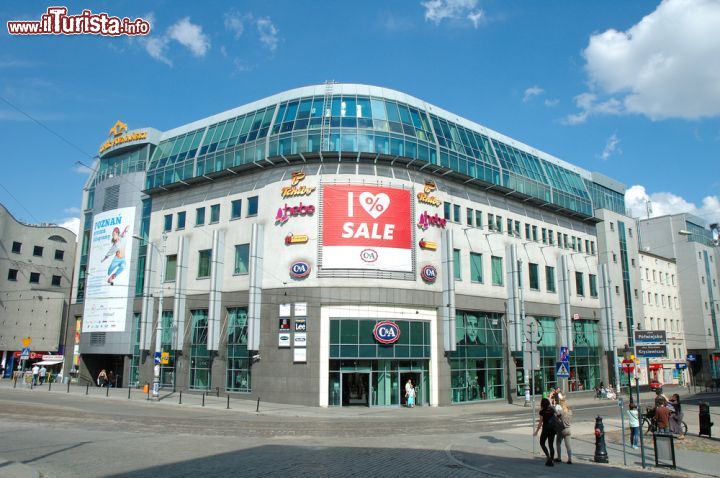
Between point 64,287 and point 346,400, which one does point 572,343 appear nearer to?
point 346,400

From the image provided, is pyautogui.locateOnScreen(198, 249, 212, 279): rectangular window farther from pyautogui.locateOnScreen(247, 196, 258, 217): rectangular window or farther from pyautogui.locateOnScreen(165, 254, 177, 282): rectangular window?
pyautogui.locateOnScreen(247, 196, 258, 217): rectangular window

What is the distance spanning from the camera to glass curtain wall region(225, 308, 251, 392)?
41.9 metres

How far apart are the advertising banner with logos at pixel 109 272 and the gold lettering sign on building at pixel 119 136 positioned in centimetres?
729

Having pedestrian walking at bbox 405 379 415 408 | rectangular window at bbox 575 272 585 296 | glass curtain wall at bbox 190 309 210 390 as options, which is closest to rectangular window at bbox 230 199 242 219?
glass curtain wall at bbox 190 309 210 390

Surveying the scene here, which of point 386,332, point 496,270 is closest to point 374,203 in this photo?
point 386,332

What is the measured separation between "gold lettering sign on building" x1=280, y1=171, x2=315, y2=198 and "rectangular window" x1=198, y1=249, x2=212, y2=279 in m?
9.32

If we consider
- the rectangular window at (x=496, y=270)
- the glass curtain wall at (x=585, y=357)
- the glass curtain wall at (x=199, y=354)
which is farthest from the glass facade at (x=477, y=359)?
the glass curtain wall at (x=199, y=354)

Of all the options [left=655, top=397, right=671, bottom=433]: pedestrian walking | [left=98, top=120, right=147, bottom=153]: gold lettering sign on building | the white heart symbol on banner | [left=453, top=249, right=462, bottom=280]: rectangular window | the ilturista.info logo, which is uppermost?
[left=98, top=120, right=147, bottom=153]: gold lettering sign on building

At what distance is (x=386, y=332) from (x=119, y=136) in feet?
119

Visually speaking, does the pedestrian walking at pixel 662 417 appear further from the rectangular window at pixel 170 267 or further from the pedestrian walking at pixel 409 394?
the rectangular window at pixel 170 267

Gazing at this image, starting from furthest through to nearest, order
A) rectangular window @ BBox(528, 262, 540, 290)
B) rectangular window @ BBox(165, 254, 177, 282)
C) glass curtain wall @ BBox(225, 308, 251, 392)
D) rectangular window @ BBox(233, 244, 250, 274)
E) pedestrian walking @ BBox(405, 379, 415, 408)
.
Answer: rectangular window @ BBox(528, 262, 540, 290) → rectangular window @ BBox(165, 254, 177, 282) → rectangular window @ BBox(233, 244, 250, 274) → glass curtain wall @ BBox(225, 308, 251, 392) → pedestrian walking @ BBox(405, 379, 415, 408)

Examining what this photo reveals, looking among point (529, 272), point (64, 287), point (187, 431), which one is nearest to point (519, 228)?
point (529, 272)

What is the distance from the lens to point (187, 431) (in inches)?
893

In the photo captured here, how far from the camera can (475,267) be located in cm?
4784
